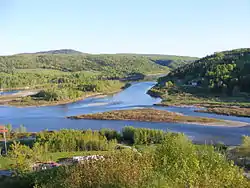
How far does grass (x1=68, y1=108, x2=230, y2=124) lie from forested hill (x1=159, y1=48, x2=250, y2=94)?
3385 centimetres

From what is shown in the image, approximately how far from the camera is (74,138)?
41688 millimetres

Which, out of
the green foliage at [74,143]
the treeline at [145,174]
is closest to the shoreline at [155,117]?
the green foliage at [74,143]

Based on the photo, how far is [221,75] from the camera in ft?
351

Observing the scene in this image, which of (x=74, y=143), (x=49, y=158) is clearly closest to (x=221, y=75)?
(x=74, y=143)

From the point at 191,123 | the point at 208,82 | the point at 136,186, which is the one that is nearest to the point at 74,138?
the point at 191,123

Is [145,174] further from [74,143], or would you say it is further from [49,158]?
[74,143]

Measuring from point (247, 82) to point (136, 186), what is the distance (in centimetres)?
9406

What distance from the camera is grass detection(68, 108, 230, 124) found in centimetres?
6506

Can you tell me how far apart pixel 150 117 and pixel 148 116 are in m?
0.89

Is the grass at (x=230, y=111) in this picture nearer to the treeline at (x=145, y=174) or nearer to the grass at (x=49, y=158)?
the grass at (x=49, y=158)

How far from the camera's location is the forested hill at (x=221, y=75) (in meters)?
99.2

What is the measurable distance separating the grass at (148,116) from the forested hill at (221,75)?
33.9 meters

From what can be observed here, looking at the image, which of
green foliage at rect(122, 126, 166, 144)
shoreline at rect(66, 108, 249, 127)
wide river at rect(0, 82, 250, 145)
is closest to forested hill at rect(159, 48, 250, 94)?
wide river at rect(0, 82, 250, 145)

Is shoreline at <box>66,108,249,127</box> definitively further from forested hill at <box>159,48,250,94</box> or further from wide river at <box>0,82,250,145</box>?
forested hill at <box>159,48,250,94</box>
